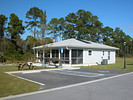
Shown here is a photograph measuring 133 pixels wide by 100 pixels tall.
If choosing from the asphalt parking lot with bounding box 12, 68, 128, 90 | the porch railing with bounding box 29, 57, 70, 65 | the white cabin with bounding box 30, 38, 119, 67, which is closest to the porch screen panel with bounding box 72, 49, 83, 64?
the white cabin with bounding box 30, 38, 119, 67

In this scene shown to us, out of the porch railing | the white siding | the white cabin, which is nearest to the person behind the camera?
the porch railing

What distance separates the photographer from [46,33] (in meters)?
20.2

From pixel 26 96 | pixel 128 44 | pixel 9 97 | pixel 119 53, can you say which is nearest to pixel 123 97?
pixel 26 96

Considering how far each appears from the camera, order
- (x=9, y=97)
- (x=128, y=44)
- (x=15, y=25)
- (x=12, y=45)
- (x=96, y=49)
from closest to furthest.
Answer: (x=9, y=97) → (x=96, y=49) → (x=12, y=45) → (x=15, y=25) → (x=128, y=44)

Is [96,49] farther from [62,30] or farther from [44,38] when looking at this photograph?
[62,30]

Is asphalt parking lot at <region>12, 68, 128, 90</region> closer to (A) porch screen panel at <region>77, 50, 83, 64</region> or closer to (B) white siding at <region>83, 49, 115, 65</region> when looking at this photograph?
(A) porch screen panel at <region>77, 50, 83, 64</region>

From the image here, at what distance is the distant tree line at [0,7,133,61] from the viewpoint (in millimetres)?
21631

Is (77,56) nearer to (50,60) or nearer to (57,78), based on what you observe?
(50,60)

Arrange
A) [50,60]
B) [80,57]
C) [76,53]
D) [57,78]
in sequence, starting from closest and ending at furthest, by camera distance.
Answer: [57,78], [50,60], [80,57], [76,53]

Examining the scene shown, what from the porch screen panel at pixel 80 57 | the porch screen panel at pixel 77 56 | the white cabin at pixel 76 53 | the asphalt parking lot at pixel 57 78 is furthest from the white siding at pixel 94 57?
the asphalt parking lot at pixel 57 78

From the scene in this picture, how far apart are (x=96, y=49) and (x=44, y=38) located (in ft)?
33.1

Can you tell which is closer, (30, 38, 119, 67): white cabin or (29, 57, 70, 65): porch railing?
(29, 57, 70, 65): porch railing

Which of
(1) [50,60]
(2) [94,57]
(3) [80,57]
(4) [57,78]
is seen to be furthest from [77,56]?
(4) [57,78]

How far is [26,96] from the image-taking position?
6906mm
